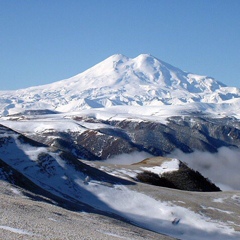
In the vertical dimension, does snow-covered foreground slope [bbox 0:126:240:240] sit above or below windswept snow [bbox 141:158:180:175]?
below

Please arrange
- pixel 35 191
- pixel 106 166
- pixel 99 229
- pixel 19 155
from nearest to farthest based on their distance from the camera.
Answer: pixel 99 229
pixel 35 191
pixel 19 155
pixel 106 166

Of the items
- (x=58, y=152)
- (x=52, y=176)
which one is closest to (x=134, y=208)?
(x=52, y=176)

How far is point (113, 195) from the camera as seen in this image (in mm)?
84000

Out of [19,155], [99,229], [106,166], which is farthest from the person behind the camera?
[106,166]

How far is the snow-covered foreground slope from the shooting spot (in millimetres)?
73750

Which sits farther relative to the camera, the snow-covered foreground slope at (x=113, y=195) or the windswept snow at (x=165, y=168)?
the windswept snow at (x=165, y=168)

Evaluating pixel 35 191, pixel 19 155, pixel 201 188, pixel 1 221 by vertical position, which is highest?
pixel 201 188

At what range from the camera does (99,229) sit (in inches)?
1914

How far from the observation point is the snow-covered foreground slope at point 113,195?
73750 millimetres

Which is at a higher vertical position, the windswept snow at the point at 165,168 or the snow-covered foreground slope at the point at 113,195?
the windswept snow at the point at 165,168

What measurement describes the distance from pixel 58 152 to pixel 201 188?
144 ft

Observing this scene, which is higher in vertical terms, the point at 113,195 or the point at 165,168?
the point at 165,168

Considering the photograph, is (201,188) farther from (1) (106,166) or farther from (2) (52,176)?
(2) (52,176)

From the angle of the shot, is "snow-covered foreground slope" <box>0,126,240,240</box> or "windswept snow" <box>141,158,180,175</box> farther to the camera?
"windswept snow" <box>141,158,180,175</box>
